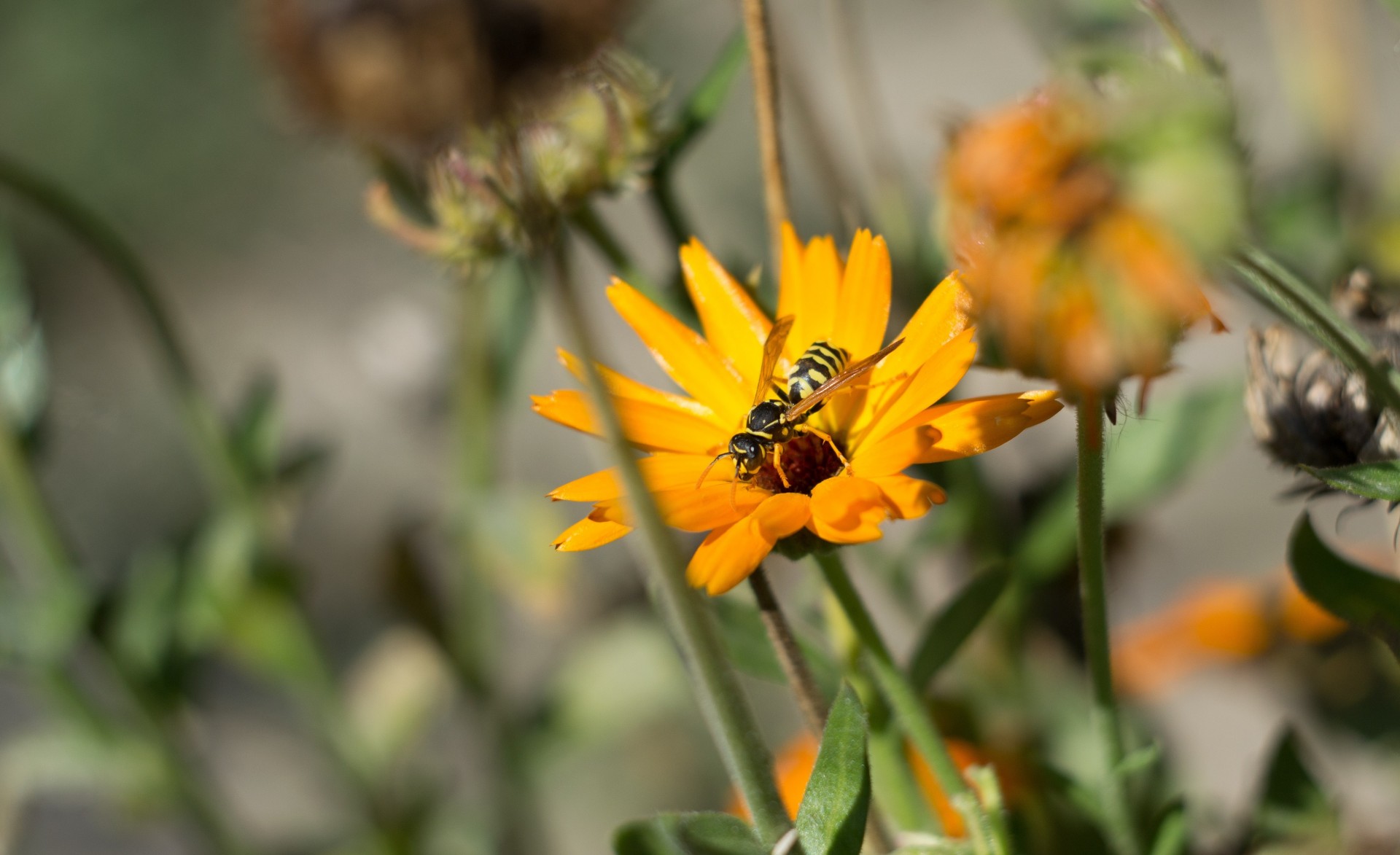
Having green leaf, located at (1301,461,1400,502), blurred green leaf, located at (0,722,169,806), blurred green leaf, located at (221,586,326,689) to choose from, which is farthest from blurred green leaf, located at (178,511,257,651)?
green leaf, located at (1301,461,1400,502)

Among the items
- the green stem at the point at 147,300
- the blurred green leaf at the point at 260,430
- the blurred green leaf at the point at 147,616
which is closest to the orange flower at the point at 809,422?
the green stem at the point at 147,300

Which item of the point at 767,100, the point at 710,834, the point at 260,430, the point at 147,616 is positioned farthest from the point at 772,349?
the point at 147,616

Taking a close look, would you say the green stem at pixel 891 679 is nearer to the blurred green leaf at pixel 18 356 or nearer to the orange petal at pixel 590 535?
the orange petal at pixel 590 535

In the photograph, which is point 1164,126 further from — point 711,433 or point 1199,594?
point 1199,594

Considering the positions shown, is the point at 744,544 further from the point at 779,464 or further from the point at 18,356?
the point at 18,356

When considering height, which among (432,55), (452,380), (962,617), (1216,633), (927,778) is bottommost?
(1216,633)

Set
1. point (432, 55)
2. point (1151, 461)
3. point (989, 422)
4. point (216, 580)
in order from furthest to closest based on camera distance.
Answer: point (216, 580) < point (1151, 461) < point (989, 422) < point (432, 55)

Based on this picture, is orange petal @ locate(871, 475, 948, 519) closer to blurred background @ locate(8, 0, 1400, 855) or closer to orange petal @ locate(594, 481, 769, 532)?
orange petal @ locate(594, 481, 769, 532)
